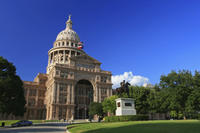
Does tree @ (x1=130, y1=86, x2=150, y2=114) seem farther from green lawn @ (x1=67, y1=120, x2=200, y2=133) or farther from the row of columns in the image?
the row of columns

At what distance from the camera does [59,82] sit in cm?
6644

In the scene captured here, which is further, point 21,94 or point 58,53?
point 58,53

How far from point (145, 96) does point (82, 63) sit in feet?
104

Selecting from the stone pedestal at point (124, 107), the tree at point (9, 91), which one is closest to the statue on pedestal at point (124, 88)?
the stone pedestal at point (124, 107)

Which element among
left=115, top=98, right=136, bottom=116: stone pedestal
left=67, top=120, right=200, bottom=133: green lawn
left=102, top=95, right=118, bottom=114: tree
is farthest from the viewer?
left=102, top=95, right=118, bottom=114: tree

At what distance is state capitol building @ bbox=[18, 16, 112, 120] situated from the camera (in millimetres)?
65000

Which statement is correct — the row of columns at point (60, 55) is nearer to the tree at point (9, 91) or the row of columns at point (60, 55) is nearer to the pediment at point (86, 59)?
the pediment at point (86, 59)

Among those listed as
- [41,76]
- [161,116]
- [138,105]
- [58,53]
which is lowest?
[161,116]

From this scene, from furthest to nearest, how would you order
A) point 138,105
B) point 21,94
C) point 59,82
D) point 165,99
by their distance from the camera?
point 59,82, point 138,105, point 165,99, point 21,94

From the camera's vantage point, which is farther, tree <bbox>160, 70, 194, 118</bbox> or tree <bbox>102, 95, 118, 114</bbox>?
tree <bbox>102, 95, 118, 114</bbox>

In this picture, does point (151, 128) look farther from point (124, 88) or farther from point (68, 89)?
point (68, 89)

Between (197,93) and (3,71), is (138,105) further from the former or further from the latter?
(3,71)

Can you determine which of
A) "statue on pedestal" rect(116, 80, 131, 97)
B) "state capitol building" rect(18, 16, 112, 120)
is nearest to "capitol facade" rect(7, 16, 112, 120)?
"state capitol building" rect(18, 16, 112, 120)

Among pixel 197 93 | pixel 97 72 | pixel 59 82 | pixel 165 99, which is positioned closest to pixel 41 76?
pixel 59 82
